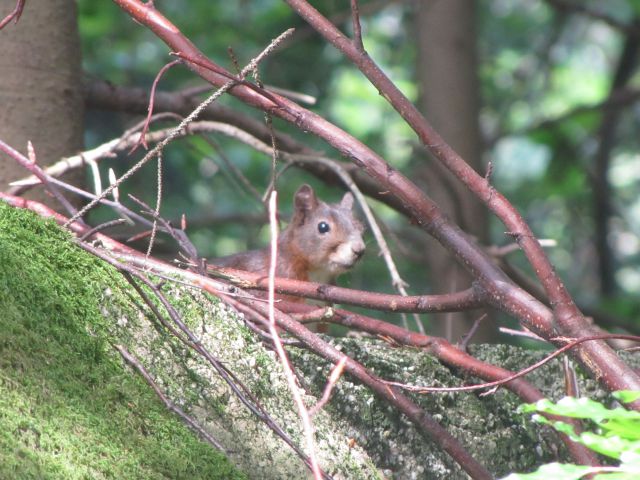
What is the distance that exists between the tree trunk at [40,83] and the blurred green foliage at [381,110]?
2.13ft

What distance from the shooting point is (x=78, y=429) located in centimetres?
167

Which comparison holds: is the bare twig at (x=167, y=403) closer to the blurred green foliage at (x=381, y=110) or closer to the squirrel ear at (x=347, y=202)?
the blurred green foliage at (x=381, y=110)

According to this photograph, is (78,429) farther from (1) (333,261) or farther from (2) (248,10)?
(2) (248,10)

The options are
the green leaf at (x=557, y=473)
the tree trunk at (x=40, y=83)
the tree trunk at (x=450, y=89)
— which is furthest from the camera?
the tree trunk at (x=450, y=89)

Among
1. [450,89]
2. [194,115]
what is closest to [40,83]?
[194,115]

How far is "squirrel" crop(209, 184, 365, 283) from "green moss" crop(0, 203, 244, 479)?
259 cm

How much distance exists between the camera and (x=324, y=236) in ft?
15.8

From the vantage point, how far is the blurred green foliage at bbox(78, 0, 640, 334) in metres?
5.93

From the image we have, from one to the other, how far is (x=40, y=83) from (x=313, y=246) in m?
1.98

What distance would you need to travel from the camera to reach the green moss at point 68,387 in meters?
1.59

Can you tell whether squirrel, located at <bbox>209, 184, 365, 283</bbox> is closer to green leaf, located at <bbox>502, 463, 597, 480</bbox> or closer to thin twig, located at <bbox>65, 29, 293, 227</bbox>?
thin twig, located at <bbox>65, 29, 293, 227</bbox>

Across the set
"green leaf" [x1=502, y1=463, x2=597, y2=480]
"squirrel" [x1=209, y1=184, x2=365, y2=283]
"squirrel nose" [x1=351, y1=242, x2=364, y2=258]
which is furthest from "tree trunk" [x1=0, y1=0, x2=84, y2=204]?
"green leaf" [x1=502, y1=463, x2=597, y2=480]

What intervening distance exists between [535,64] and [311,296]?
821 cm

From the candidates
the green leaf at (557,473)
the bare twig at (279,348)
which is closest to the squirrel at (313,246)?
the bare twig at (279,348)
